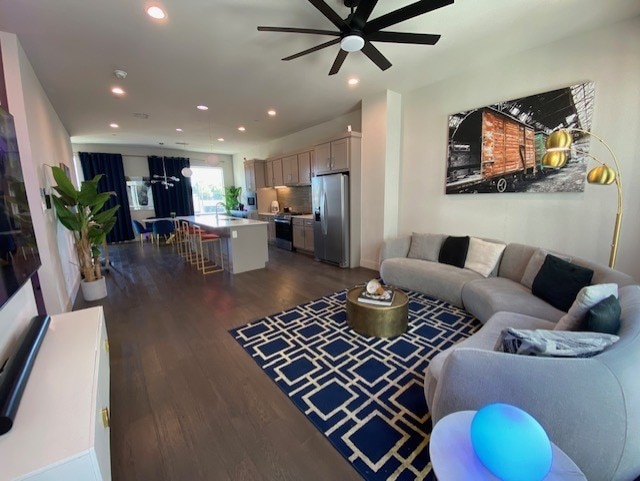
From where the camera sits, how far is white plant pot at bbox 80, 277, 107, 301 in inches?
143

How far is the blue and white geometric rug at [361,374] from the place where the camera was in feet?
4.83

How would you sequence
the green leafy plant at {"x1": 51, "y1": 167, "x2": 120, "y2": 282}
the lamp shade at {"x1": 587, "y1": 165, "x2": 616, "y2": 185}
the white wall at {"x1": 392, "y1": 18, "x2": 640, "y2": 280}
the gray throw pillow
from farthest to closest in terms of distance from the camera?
the green leafy plant at {"x1": 51, "y1": 167, "x2": 120, "y2": 282} → the white wall at {"x1": 392, "y1": 18, "x2": 640, "y2": 280} → the lamp shade at {"x1": 587, "y1": 165, "x2": 616, "y2": 185} → the gray throw pillow

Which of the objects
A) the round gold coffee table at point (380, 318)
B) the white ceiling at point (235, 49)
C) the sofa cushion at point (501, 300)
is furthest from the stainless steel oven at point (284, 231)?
the sofa cushion at point (501, 300)

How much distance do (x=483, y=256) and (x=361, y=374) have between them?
2244 millimetres

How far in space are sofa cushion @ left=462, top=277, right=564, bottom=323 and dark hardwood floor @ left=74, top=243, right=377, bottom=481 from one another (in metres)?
1.84

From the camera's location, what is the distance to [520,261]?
2994mm

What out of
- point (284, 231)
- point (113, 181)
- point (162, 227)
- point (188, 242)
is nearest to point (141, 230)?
point (162, 227)

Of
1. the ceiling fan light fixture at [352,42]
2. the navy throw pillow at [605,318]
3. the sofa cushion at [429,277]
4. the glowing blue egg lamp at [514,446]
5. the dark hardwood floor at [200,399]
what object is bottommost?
the dark hardwood floor at [200,399]

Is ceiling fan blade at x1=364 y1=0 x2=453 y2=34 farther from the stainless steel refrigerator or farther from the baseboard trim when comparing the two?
the baseboard trim

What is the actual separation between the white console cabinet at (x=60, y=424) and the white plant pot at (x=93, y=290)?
8.13ft

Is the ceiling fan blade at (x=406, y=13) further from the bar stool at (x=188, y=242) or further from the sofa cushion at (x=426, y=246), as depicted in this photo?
the bar stool at (x=188, y=242)

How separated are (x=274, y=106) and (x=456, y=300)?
4.23m

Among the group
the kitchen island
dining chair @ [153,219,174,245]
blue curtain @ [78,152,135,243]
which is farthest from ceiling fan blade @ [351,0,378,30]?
blue curtain @ [78,152,135,243]

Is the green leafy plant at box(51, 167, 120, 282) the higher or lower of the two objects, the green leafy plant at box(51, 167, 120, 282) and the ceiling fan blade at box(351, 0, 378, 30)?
the lower
